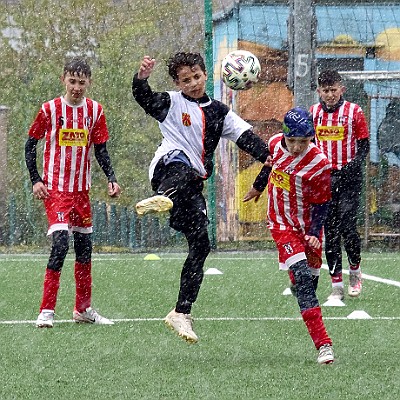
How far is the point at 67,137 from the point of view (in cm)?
763

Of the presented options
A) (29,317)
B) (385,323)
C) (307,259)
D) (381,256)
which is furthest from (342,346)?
(381,256)

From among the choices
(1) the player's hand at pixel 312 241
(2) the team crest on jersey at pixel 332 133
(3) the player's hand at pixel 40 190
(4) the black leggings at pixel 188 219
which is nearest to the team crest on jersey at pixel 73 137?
(3) the player's hand at pixel 40 190

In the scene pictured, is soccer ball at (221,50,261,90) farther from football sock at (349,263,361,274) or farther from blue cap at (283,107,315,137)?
football sock at (349,263,361,274)

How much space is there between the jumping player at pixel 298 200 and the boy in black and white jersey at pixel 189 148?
234 millimetres

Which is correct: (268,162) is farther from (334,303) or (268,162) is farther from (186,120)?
(334,303)

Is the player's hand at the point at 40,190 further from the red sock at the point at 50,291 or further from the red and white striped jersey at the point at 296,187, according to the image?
the red and white striped jersey at the point at 296,187

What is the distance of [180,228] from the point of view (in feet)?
21.6

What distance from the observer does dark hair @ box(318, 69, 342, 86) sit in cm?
864

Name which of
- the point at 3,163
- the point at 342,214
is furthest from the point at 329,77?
the point at 3,163

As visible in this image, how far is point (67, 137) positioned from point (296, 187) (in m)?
1.97

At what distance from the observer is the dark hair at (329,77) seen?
28.3ft

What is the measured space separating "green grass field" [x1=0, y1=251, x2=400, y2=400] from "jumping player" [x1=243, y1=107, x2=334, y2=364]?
46 centimetres

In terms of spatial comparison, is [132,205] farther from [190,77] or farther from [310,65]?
[190,77]

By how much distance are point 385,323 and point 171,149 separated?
1887 millimetres
